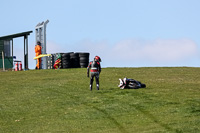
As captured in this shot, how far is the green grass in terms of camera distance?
17236 mm

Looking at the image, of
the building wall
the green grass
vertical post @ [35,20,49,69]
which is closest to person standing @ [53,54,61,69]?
vertical post @ [35,20,49,69]

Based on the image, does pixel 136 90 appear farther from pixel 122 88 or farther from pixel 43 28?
pixel 43 28

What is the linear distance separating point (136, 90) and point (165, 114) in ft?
27.1

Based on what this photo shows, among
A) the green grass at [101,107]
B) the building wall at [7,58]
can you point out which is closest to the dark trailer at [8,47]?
the building wall at [7,58]

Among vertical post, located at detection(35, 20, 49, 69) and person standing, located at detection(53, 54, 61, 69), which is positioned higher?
vertical post, located at detection(35, 20, 49, 69)

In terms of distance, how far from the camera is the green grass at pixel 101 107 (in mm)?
17236

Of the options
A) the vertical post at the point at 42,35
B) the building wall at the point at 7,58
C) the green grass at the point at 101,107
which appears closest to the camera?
the green grass at the point at 101,107

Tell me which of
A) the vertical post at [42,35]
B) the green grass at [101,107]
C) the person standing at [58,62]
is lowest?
the green grass at [101,107]

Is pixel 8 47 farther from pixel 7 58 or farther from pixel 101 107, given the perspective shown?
pixel 101 107

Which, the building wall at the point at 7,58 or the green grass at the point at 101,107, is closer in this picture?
the green grass at the point at 101,107

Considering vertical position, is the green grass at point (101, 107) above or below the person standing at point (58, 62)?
below

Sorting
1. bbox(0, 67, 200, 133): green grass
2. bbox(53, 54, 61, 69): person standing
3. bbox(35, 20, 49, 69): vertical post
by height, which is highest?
bbox(35, 20, 49, 69): vertical post

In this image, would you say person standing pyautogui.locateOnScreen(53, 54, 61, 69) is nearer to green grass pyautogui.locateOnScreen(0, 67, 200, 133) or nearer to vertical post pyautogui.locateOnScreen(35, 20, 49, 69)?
vertical post pyautogui.locateOnScreen(35, 20, 49, 69)

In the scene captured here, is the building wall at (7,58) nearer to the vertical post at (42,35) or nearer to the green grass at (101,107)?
the vertical post at (42,35)
